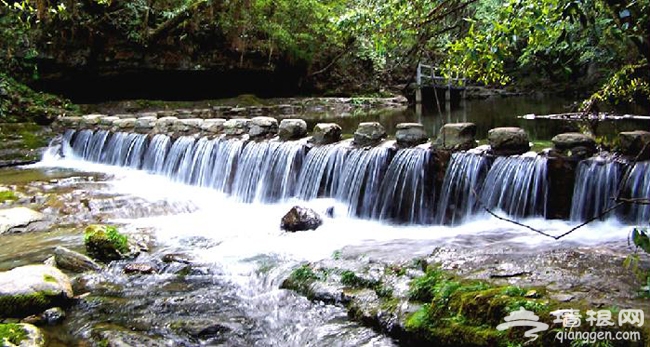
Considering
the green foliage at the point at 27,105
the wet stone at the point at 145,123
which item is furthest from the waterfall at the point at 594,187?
the green foliage at the point at 27,105

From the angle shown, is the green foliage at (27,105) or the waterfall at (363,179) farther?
the green foliage at (27,105)

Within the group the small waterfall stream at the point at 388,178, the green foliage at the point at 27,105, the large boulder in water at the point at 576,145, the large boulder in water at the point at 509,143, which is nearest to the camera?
the small waterfall stream at the point at 388,178

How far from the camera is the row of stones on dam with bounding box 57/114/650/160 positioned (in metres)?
6.87

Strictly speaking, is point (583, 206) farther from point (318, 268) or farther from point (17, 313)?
point (17, 313)

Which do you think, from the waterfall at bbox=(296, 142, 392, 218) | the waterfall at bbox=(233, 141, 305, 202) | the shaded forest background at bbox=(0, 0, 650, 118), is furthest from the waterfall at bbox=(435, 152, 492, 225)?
the shaded forest background at bbox=(0, 0, 650, 118)

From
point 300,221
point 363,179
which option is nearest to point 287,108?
point 363,179

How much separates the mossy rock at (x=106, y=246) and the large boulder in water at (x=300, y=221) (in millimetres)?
2186

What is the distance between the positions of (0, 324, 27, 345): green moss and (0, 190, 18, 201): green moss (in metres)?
5.75

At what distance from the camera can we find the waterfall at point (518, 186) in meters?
6.97

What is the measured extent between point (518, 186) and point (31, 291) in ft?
19.2

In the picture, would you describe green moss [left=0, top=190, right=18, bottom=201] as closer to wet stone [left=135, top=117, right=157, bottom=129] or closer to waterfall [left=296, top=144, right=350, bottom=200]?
wet stone [left=135, top=117, right=157, bottom=129]

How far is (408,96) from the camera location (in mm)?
30719

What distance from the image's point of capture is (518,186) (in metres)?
7.09

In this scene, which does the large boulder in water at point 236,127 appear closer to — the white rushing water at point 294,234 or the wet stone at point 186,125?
the wet stone at point 186,125
